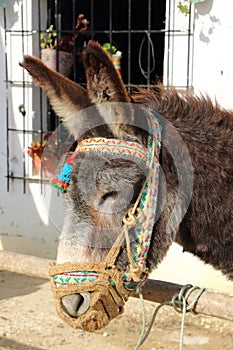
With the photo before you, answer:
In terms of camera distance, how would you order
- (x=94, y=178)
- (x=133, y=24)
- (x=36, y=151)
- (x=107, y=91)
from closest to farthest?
(x=107, y=91) < (x=94, y=178) < (x=36, y=151) < (x=133, y=24)

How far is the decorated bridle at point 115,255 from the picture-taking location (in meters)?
2.03

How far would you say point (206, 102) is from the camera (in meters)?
2.22

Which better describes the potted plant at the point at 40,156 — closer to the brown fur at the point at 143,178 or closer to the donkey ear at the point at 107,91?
the brown fur at the point at 143,178

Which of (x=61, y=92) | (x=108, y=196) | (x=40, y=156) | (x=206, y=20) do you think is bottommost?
(x=40, y=156)

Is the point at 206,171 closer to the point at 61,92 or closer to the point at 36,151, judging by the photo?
the point at 61,92

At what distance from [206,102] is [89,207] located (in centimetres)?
63

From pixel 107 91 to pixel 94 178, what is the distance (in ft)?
1.02

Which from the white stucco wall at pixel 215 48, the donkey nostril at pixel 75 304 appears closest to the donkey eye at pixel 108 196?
the donkey nostril at pixel 75 304

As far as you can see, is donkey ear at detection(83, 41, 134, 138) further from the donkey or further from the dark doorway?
the dark doorway

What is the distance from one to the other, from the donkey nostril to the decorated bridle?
0.04ft

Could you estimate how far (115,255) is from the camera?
80.3 inches

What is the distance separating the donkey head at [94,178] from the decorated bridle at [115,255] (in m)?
0.02

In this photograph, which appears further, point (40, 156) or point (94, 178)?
point (40, 156)

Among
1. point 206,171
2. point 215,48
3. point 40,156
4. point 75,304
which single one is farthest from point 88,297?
point 40,156
